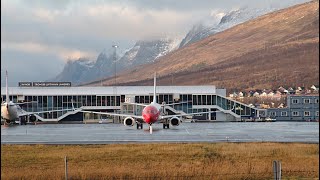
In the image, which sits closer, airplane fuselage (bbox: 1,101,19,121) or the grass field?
the grass field

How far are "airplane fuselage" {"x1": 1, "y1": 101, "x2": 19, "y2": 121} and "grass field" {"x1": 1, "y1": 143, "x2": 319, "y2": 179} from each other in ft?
145

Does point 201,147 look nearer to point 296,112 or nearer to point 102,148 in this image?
point 102,148

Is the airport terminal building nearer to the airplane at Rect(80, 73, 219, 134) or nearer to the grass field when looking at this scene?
the airplane at Rect(80, 73, 219, 134)

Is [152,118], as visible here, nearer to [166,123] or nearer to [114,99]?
[166,123]

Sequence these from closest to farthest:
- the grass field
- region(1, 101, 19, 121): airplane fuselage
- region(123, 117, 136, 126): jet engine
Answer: the grass field
region(123, 117, 136, 126): jet engine
region(1, 101, 19, 121): airplane fuselage

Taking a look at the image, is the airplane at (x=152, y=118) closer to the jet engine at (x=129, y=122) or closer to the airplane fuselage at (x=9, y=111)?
the jet engine at (x=129, y=122)

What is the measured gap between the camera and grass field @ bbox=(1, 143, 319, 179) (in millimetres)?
30734

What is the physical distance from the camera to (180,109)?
417 ft

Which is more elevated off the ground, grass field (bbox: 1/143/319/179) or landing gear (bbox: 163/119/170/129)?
landing gear (bbox: 163/119/170/129)

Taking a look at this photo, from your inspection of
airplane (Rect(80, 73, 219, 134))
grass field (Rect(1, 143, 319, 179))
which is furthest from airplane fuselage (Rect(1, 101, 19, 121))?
grass field (Rect(1, 143, 319, 179))

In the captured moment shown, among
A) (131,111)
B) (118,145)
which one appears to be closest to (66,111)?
(131,111)

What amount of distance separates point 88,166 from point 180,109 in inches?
3630

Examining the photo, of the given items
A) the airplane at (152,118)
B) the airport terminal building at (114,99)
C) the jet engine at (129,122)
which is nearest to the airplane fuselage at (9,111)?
the airplane at (152,118)

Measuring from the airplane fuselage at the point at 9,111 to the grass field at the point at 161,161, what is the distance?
44.2 metres
